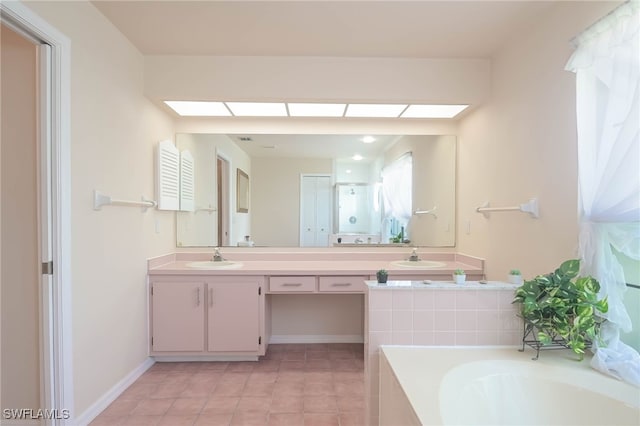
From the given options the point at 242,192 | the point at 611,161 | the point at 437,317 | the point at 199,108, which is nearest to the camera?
the point at 611,161

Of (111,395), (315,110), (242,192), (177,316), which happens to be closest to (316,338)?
(177,316)

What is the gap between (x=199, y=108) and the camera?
2.87 m

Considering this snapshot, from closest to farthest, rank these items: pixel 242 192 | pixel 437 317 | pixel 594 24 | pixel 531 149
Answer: pixel 594 24, pixel 437 317, pixel 531 149, pixel 242 192

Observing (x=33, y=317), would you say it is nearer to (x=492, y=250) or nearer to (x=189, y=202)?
(x=189, y=202)

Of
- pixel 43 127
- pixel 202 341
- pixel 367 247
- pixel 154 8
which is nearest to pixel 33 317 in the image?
pixel 43 127

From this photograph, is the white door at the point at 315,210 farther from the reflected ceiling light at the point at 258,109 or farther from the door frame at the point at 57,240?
the door frame at the point at 57,240

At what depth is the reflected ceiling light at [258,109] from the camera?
280 cm

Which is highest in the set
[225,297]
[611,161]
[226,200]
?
[611,161]

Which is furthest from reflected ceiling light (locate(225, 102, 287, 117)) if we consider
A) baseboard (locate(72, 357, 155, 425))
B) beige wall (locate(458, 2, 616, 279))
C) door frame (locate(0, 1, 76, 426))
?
baseboard (locate(72, 357, 155, 425))

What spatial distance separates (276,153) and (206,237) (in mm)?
1030

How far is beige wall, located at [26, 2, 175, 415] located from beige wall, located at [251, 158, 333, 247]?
89cm

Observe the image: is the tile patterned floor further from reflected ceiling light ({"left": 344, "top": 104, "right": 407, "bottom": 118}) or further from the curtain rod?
the curtain rod

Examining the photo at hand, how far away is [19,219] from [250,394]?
172cm

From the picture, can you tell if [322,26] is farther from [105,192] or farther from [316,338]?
[316,338]
